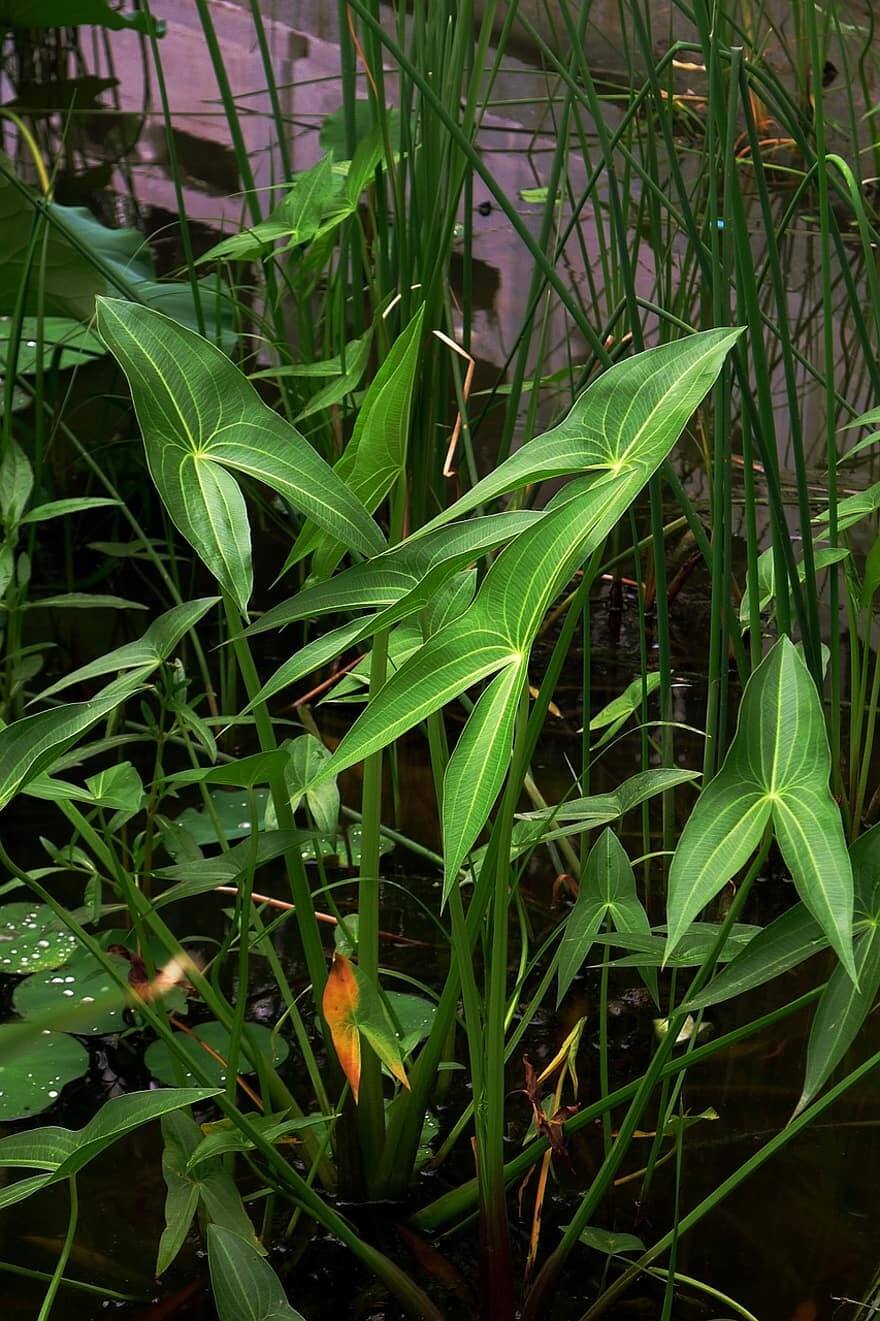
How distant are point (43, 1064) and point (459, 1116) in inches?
11.9

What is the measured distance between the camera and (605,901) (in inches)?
28.0

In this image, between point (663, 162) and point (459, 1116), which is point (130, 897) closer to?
point (459, 1116)

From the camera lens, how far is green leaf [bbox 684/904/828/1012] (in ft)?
1.79

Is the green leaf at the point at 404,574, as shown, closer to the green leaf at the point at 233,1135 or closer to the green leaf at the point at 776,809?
the green leaf at the point at 776,809

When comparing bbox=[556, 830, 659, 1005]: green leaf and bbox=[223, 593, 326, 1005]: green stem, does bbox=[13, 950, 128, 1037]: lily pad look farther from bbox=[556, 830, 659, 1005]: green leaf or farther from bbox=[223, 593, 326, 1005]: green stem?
bbox=[556, 830, 659, 1005]: green leaf

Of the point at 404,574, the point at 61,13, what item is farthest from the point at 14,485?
the point at 61,13

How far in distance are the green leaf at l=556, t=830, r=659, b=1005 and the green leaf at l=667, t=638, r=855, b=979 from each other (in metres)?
0.22

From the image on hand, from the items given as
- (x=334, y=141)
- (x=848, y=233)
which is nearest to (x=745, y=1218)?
Answer: (x=334, y=141)

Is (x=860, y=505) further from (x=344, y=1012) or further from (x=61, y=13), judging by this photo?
(x=61, y=13)

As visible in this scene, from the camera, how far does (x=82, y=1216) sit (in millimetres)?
796

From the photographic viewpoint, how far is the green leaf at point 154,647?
623 mm

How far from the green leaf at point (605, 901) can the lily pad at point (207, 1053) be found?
0.95 ft

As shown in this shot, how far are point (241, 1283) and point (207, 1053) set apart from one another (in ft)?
1.15

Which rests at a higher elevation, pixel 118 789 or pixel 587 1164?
pixel 118 789
